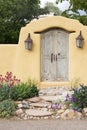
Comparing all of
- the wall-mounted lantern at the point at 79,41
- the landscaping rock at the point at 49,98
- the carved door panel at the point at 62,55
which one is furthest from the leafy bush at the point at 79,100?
the carved door panel at the point at 62,55

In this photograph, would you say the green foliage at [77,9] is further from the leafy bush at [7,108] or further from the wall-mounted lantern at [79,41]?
the leafy bush at [7,108]

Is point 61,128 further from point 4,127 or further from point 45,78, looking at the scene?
point 45,78

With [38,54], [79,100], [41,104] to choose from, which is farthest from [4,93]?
[38,54]

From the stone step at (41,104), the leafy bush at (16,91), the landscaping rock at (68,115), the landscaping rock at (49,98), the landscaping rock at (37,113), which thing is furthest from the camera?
the landscaping rock at (49,98)

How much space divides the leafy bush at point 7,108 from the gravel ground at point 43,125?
0.60 meters

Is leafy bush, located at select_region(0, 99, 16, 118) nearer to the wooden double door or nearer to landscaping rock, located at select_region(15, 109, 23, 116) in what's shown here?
landscaping rock, located at select_region(15, 109, 23, 116)

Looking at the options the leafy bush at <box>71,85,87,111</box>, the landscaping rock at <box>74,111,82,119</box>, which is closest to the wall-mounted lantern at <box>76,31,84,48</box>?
the leafy bush at <box>71,85,87,111</box>

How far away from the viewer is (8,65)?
17547 mm

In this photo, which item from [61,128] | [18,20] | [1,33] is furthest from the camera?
[18,20]

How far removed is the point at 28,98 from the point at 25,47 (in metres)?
3.61

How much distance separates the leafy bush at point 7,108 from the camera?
12203 millimetres

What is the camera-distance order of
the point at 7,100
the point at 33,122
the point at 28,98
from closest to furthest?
the point at 33,122 < the point at 7,100 < the point at 28,98

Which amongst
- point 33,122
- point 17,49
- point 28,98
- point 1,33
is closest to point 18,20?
point 1,33

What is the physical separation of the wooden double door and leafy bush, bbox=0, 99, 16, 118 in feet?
16.0
